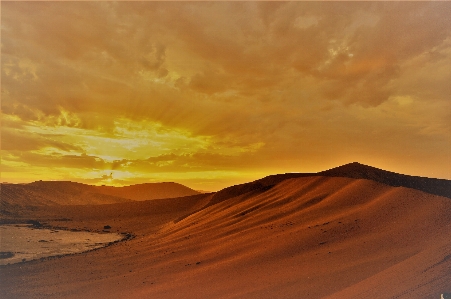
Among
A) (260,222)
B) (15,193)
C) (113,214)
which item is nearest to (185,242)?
(260,222)

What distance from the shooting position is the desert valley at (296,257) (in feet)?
27.2

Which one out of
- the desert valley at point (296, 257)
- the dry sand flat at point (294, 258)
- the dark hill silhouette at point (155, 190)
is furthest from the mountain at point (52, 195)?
the dry sand flat at point (294, 258)

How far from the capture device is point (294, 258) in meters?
10.6

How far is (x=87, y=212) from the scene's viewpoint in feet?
151

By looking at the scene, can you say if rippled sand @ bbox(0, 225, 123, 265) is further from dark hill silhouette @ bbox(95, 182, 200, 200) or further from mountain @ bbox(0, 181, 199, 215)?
dark hill silhouette @ bbox(95, 182, 200, 200)

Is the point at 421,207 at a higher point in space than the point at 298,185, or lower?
lower

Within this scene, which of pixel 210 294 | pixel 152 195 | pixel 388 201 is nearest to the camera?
pixel 210 294

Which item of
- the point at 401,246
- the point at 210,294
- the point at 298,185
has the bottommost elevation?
the point at 210,294

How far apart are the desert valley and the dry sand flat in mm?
34

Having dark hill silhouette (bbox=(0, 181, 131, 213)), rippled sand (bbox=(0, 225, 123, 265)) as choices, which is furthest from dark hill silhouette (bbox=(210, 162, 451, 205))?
dark hill silhouette (bbox=(0, 181, 131, 213))

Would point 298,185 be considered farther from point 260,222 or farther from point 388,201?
point 388,201

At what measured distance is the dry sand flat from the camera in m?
8.25

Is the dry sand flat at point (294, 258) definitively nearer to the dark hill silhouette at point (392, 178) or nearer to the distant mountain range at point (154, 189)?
the dark hill silhouette at point (392, 178)

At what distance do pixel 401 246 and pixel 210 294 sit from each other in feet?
18.6
